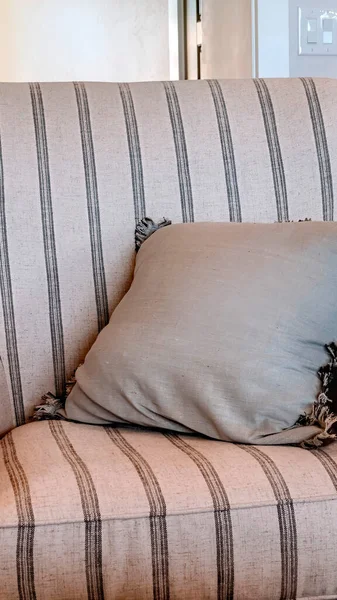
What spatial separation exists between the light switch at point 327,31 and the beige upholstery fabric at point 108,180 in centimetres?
86

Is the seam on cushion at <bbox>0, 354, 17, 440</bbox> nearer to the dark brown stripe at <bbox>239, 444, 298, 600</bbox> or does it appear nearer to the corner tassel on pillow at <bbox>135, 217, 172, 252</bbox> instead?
the corner tassel on pillow at <bbox>135, 217, 172, 252</bbox>

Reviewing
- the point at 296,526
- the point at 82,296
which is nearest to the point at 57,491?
the point at 296,526

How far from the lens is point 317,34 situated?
2252 mm

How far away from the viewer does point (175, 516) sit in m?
0.88

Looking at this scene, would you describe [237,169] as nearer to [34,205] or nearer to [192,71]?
[34,205]

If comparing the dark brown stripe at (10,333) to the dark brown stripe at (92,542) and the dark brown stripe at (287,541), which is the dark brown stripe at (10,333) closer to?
the dark brown stripe at (92,542)

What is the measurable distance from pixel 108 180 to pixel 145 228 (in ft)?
0.35

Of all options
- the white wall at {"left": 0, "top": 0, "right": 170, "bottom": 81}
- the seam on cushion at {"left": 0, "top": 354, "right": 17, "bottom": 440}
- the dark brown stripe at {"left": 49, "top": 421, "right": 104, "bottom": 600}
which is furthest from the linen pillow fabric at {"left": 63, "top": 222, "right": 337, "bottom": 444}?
the white wall at {"left": 0, "top": 0, "right": 170, "bottom": 81}

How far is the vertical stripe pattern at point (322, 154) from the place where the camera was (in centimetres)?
142

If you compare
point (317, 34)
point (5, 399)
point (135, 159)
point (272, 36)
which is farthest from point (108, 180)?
point (317, 34)

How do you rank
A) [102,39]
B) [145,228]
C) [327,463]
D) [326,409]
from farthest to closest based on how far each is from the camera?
[102,39], [145,228], [326,409], [327,463]

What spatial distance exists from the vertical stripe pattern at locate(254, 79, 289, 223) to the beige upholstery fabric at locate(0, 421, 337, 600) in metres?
0.59

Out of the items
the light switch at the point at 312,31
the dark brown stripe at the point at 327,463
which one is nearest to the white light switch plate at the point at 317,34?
the light switch at the point at 312,31

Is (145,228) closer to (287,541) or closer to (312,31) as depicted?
(287,541)
